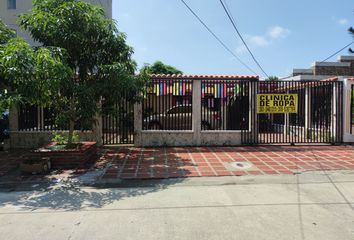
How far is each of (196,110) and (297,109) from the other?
372 cm

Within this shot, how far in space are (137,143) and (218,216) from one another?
728 centimetres

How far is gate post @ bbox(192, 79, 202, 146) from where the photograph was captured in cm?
1171

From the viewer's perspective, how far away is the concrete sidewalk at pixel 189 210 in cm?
422

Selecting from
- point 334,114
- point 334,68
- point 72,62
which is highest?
point 334,68

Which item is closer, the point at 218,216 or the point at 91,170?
the point at 218,216

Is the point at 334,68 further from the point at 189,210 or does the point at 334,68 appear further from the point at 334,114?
the point at 189,210

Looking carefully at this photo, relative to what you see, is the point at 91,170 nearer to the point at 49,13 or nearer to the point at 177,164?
the point at 177,164

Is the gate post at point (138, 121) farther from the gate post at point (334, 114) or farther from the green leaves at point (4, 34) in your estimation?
the gate post at point (334, 114)

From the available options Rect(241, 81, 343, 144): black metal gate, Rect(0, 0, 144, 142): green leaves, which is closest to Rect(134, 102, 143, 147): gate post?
Rect(0, 0, 144, 142): green leaves

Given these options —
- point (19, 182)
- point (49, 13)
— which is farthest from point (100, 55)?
point (19, 182)

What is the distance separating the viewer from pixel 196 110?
11781mm

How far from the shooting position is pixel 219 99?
11914 mm

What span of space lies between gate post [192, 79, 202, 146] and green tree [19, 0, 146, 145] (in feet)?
9.53

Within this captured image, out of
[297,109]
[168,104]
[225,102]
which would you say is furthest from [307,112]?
[168,104]
